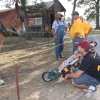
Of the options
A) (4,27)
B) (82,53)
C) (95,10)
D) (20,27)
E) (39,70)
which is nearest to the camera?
(82,53)

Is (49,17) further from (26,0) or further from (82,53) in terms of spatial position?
(82,53)

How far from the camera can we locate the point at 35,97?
390 cm

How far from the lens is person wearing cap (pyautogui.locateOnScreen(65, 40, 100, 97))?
3.64 m

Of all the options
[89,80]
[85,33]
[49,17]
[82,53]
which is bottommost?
[89,80]

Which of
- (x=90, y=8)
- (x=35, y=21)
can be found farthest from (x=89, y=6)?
(x=35, y=21)

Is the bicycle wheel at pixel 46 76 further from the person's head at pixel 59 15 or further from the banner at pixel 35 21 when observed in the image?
the banner at pixel 35 21

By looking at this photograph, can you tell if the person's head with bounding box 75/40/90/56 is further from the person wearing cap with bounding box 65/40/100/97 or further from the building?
the building

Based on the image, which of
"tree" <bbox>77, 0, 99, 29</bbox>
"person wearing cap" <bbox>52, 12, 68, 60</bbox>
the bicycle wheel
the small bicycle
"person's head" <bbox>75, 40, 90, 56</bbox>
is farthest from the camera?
"tree" <bbox>77, 0, 99, 29</bbox>

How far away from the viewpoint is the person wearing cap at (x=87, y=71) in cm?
364

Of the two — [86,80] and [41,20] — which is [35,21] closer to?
[41,20]

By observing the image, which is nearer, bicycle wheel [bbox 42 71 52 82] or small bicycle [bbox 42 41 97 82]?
small bicycle [bbox 42 41 97 82]

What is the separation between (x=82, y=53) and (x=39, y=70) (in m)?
2.34

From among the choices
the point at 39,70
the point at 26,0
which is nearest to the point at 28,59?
the point at 39,70

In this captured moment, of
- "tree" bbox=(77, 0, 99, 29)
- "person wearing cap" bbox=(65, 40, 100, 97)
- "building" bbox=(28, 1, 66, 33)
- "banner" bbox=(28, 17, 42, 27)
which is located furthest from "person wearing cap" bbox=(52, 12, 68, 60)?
"tree" bbox=(77, 0, 99, 29)
